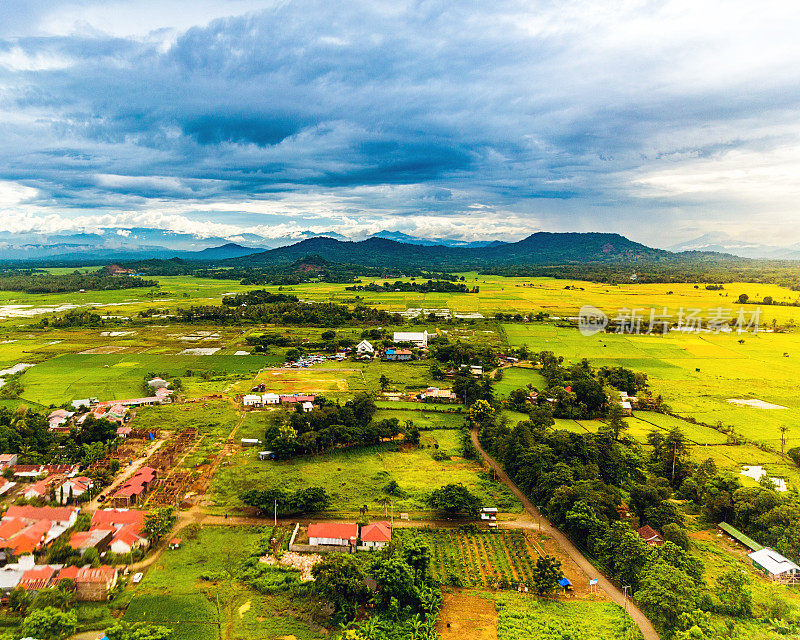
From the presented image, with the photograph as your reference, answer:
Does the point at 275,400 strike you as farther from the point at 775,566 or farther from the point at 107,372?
the point at 775,566

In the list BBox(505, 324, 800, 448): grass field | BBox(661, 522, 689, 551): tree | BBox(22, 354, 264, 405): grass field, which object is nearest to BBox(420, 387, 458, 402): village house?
BBox(505, 324, 800, 448): grass field

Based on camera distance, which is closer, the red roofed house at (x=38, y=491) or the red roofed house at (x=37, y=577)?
the red roofed house at (x=37, y=577)

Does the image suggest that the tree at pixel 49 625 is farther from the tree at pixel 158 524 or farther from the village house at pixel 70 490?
the village house at pixel 70 490

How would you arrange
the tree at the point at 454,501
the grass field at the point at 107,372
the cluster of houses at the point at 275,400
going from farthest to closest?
the grass field at the point at 107,372 → the cluster of houses at the point at 275,400 → the tree at the point at 454,501

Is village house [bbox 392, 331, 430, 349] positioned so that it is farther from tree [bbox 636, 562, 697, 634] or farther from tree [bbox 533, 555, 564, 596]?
tree [bbox 636, 562, 697, 634]

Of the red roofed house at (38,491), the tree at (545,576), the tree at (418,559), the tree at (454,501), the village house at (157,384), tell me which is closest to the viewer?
the tree at (545,576)

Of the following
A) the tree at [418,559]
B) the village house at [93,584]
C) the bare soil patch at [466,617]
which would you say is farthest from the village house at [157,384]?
the bare soil patch at [466,617]

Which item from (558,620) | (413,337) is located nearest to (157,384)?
(413,337)

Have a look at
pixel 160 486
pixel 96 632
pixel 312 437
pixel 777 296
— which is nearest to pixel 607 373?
pixel 312 437
